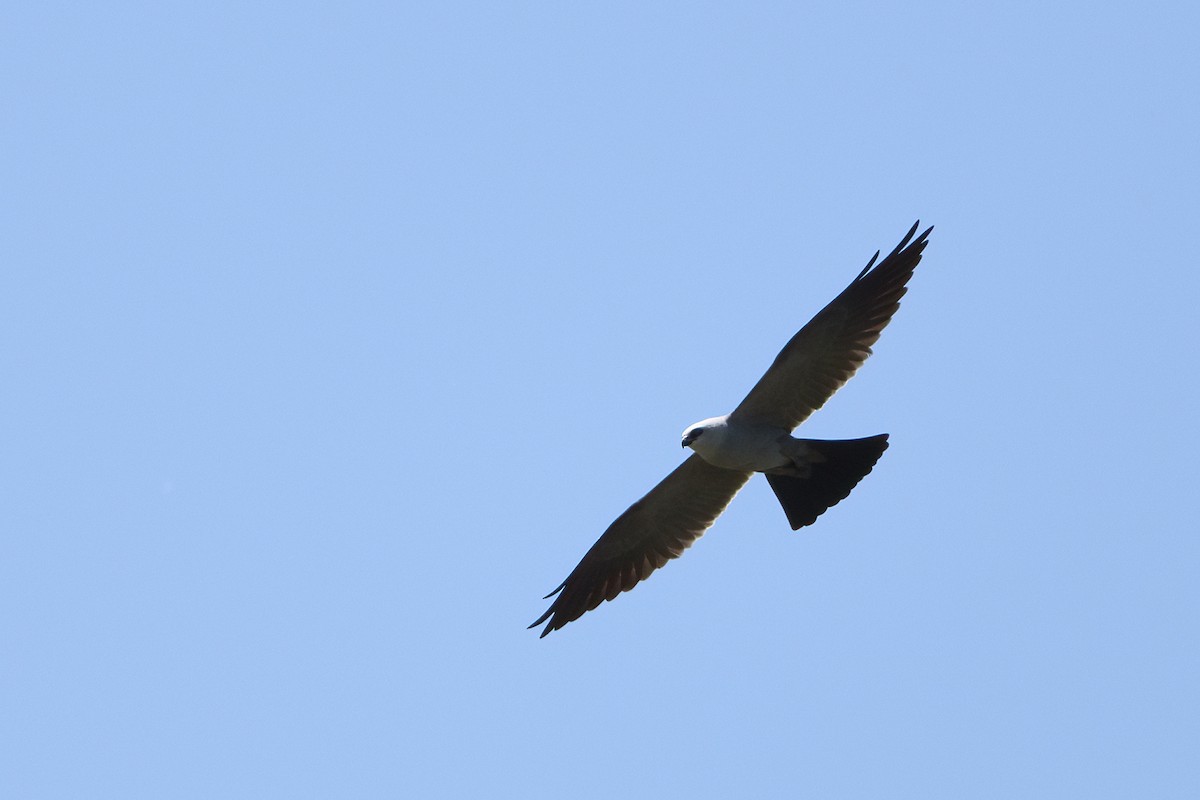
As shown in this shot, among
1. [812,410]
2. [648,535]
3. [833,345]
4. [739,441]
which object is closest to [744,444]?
[739,441]

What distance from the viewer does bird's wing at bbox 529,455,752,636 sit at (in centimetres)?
1415

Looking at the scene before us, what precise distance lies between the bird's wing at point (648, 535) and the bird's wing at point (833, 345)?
38.5 inches

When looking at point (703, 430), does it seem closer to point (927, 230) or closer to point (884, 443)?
point (884, 443)

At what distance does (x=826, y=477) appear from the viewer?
13.2 meters

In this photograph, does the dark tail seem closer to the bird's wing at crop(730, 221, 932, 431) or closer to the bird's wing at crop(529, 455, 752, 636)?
the bird's wing at crop(730, 221, 932, 431)

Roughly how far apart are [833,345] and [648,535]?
8.68ft

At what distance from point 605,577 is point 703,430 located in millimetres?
2097

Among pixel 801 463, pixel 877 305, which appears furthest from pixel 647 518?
pixel 877 305

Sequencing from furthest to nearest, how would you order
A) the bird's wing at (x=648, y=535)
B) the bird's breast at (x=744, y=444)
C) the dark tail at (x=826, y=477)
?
the bird's wing at (x=648, y=535), the bird's breast at (x=744, y=444), the dark tail at (x=826, y=477)

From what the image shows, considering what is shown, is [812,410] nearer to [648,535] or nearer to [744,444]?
[744,444]

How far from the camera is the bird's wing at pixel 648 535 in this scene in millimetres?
14148

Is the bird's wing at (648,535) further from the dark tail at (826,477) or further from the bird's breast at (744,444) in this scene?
the dark tail at (826,477)

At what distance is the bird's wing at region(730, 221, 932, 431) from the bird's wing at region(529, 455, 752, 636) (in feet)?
3.21

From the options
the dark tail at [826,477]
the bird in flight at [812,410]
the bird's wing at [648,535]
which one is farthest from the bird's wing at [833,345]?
the bird's wing at [648,535]
